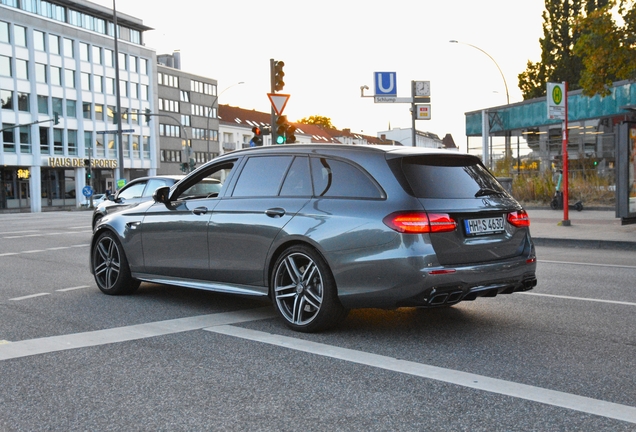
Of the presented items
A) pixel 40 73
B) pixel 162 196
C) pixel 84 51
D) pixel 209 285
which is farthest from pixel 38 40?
pixel 209 285

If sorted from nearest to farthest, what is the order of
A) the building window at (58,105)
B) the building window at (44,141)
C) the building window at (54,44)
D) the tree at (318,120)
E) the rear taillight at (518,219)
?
the rear taillight at (518,219) → the building window at (44,141) → the building window at (54,44) → the building window at (58,105) → the tree at (318,120)

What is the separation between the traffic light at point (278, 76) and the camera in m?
17.3

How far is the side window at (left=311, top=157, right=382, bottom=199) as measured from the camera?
5.93m

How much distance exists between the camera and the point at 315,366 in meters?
4.97

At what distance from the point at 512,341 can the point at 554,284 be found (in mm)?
3540

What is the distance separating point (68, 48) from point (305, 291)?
6797 cm

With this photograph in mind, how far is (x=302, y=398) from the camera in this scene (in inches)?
167

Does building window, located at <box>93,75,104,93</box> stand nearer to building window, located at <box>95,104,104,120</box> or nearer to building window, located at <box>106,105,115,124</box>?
building window, located at <box>95,104,104,120</box>

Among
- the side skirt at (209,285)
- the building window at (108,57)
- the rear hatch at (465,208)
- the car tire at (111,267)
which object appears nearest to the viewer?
the rear hatch at (465,208)

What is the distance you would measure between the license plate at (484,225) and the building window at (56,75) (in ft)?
216

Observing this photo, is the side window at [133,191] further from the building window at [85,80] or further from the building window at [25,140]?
the building window at [85,80]

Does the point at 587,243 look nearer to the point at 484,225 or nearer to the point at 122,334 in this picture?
the point at 484,225

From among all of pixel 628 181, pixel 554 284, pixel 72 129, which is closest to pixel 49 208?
pixel 72 129

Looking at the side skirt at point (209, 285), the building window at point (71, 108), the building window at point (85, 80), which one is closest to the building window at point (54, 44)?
the building window at point (85, 80)
